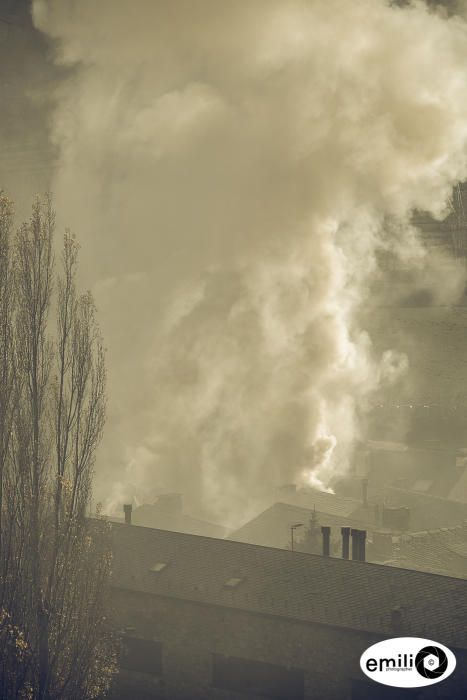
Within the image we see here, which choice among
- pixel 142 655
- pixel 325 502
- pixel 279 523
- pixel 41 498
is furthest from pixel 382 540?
pixel 41 498

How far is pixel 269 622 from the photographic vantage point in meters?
10.5

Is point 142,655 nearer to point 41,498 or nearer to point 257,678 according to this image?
point 257,678

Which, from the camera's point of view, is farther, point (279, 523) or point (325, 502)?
point (325, 502)

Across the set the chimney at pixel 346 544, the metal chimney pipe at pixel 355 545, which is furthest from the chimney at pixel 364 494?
the metal chimney pipe at pixel 355 545

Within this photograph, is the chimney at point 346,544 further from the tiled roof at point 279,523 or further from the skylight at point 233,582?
the tiled roof at point 279,523

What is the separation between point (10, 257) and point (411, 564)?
7785mm

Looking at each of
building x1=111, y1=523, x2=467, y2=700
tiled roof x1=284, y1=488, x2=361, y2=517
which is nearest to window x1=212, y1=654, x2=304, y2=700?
building x1=111, y1=523, x2=467, y2=700

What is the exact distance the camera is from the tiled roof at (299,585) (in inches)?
398

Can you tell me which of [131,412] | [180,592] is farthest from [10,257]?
[131,412]

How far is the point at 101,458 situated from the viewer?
83.7 feet

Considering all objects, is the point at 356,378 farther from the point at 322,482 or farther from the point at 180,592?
→ the point at 180,592

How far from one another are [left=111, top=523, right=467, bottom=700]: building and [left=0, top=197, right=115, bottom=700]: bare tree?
1188mm

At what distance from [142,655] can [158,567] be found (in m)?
1.07

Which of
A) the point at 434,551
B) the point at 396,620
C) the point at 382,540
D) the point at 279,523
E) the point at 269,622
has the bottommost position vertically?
the point at 396,620
